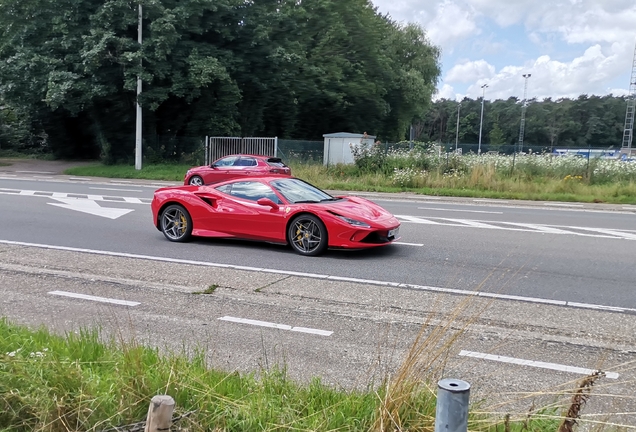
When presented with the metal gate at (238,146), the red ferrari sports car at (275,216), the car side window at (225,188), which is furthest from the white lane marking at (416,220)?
the metal gate at (238,146)

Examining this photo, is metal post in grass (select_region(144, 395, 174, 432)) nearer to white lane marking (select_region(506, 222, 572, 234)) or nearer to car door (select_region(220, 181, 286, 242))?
car door (select_region(220, 181, 286, 242))

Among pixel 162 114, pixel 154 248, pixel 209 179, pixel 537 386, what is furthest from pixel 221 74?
pixel 537 386

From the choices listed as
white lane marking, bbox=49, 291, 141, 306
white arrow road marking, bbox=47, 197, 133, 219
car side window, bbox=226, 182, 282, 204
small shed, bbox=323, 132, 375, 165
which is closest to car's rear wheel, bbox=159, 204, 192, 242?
car side window, bbox=226, 182, 282, 204

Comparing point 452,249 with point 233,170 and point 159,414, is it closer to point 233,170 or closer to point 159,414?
point 159,414

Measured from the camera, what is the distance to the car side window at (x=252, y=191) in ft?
32.0

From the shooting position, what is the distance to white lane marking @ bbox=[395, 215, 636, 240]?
467 inches

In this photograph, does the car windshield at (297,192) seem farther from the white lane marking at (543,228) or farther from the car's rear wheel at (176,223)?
the white lane marking at (543,228)

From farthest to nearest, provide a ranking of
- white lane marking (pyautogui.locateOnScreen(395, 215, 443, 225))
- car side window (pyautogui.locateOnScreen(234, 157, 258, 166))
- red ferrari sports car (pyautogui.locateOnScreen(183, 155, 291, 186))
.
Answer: car side window (pyautogui.locateOnScreen(234, 157, 258, 166))
red ferrari sports car (pyautogui.locateOnScreen(183, 155, 291, 186))
white lane marking (pyautogui.locateOnScreen(395, 215, 443, 225))

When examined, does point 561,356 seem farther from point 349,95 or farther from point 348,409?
point 349,95

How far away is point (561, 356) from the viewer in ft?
16.7

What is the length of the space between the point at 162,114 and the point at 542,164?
21.5m

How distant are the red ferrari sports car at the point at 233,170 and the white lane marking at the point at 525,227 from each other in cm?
980

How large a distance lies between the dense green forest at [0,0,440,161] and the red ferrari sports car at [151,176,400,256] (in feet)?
64.7

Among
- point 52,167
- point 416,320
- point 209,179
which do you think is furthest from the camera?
point 52,167
